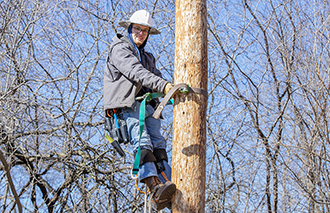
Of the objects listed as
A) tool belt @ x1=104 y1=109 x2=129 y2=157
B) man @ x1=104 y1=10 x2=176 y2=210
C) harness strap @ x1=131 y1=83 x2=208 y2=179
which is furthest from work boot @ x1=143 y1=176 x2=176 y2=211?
tool belt @ x1=104 y1=109 x2=129 y2=157

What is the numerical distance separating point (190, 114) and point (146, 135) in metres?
0.53

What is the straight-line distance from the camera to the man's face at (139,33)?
368 cm

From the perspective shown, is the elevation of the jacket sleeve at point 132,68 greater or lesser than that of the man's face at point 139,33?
lesser

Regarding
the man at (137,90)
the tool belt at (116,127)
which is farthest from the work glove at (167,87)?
the tool belt at (116,127)

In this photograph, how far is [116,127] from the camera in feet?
11.8

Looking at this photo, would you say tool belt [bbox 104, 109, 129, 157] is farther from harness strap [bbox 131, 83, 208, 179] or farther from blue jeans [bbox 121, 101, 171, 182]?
harness strap [bbox 131, 83, 208, 179]

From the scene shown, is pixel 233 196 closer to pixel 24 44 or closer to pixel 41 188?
pixel 41 188

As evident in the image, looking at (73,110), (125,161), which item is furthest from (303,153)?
(73,110)

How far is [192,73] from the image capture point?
3.14 metres

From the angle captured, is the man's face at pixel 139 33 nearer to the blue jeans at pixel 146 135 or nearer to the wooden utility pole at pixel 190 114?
the wooden utility pole at pixel 190 114

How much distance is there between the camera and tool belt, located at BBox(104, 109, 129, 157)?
3531 mm

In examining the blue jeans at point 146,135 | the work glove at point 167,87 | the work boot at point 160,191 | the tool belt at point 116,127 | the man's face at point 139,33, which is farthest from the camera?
the man's face at point 139,33

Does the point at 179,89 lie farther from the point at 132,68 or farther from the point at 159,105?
the point at 132,68

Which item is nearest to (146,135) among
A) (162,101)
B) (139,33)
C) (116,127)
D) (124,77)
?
(116,127)
